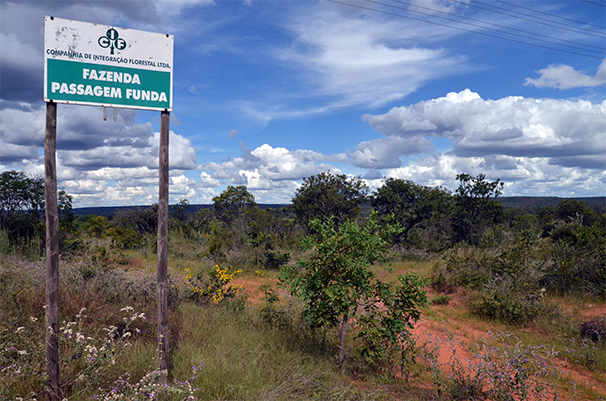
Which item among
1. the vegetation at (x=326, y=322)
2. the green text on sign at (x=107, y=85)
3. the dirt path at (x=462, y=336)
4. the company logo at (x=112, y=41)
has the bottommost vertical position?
the dirt path at (x=462, y=336)

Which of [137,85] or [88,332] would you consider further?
[88,332]

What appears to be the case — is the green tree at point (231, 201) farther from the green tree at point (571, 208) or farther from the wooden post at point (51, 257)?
the green tree at point (571, 208)

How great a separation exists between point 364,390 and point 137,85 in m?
4.48

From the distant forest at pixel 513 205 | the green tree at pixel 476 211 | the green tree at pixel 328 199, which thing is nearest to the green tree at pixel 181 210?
the distant forest at pixel 513 205

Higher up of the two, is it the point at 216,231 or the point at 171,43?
the point at 171,43

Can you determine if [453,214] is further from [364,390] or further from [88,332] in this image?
[88,332]

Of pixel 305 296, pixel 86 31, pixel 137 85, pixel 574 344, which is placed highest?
pixel 86 31

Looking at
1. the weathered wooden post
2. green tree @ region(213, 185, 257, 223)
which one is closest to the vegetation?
the weathered wooden post

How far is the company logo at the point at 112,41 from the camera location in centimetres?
382

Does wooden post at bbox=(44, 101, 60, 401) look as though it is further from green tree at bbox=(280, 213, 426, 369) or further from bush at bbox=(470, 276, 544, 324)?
bush at bbox=(470, 276, 544, 324)

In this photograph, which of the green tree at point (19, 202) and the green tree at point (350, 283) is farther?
the green tree at point (19, 202)

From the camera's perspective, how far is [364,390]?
4406 mm

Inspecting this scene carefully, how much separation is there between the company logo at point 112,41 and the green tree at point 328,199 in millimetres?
14618

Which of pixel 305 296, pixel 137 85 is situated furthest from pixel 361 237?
pixel 137 85
